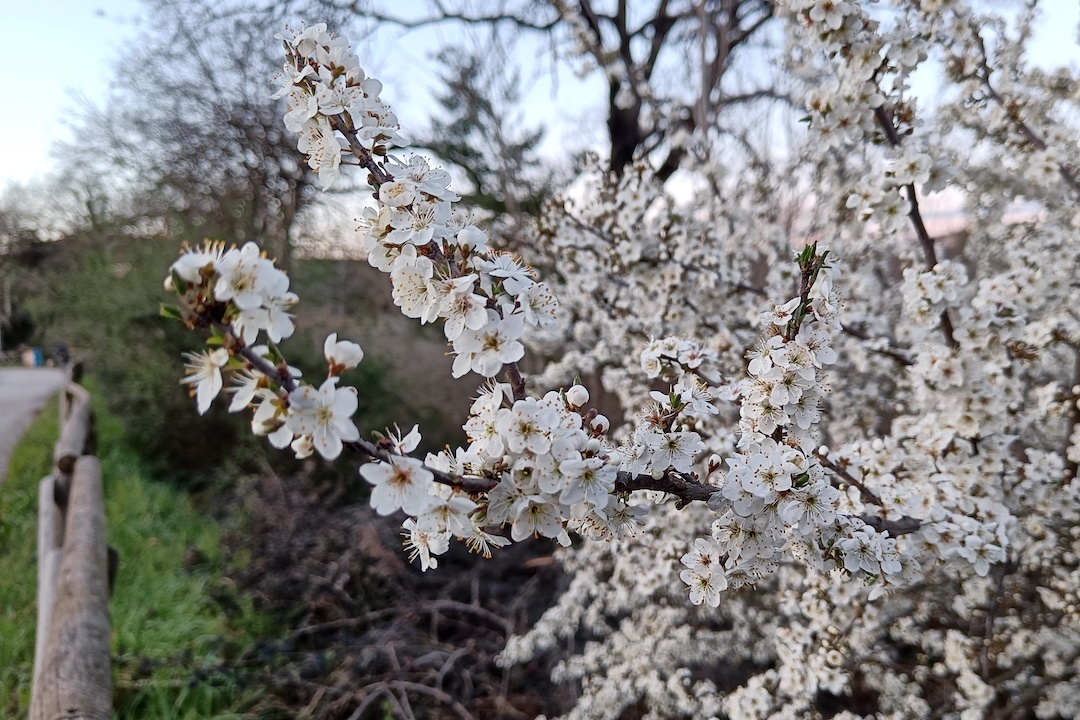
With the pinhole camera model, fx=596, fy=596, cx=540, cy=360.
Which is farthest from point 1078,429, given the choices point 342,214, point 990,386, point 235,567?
point 342,214

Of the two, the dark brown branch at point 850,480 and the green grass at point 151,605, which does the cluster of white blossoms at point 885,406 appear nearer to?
the dark brown branch at point 850,480

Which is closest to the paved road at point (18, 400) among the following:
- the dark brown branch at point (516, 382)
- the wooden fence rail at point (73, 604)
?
the wooden fence rail at point (73, 604)

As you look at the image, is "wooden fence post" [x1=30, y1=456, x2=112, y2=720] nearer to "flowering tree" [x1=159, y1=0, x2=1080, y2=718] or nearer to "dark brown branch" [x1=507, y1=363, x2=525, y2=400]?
"flowering tree" [x1=159, y1=0, x2=1080, y2=718]

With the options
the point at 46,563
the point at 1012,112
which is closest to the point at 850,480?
the point at 1012,112

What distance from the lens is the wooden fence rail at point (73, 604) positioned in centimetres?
168

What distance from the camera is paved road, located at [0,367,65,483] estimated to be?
6816mm

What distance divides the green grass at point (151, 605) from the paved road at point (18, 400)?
4.02ft

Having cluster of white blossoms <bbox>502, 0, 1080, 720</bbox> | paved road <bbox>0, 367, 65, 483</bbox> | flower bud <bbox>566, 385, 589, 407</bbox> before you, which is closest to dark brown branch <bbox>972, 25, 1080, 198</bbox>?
cluster of white blossoms <bbox>502, 0, 1080, 720</bbox>

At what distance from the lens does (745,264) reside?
3029 millimetres

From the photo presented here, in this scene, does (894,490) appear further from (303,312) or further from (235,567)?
(303,312)

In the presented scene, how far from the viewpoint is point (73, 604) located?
2.05 metres

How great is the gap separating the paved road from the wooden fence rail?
2771 millimetres

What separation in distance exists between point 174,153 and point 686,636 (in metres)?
7.43

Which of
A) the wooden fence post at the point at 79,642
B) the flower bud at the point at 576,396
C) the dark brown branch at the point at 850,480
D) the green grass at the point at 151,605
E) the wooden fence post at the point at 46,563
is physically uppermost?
the flower bud at the point at 576,396
